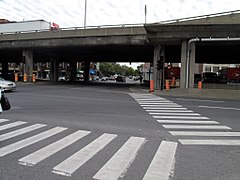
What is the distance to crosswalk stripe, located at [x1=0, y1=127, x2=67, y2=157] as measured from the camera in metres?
4.94

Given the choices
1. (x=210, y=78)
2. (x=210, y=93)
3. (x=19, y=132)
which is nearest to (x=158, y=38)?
(x=210, y=93)

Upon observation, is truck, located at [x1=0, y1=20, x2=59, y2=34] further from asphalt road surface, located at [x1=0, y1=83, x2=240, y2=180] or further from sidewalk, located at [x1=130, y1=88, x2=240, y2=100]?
asphalt road surface, located at [x1=0, y1=83, x2=240, y2=180]

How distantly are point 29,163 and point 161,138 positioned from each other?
3.48 metres

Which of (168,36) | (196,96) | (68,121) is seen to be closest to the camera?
(68,121)

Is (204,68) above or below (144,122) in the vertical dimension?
above

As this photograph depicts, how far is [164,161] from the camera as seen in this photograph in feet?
14.6

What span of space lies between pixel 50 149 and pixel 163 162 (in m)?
2.55

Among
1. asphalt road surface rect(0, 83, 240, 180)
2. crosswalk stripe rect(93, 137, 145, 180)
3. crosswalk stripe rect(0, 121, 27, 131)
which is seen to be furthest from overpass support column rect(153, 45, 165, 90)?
crosswalk stripe rect(93, 137, 145, 180)

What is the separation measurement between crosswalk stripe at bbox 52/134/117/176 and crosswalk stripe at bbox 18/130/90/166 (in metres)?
0.52

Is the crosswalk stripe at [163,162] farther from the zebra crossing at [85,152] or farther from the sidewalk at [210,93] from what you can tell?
the sidewalk at [210,93]

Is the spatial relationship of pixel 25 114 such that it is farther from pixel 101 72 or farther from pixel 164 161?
pixel 101 72

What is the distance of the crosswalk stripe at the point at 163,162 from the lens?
381cm

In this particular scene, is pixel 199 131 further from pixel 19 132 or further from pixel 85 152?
pixel 19 132

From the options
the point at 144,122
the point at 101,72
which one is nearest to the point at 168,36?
the point at 144,122
